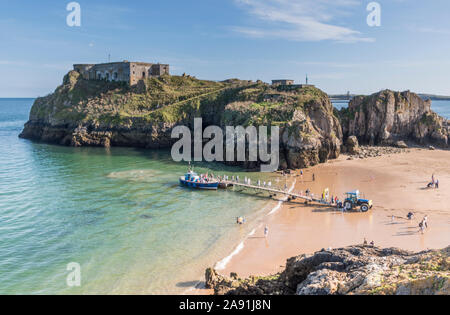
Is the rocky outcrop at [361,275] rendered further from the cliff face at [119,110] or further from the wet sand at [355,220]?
the cliff face at [119,110]

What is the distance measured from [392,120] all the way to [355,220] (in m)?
40.4

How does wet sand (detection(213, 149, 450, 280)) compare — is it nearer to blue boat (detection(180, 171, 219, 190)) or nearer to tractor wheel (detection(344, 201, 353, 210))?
tractor wheel (detection(344, 201, 353, 210))

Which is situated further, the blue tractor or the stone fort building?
the stone fort building

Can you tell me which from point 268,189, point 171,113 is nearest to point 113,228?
point 268,189

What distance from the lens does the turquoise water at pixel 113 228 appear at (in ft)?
59.2

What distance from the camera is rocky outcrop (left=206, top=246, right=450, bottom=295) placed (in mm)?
7782

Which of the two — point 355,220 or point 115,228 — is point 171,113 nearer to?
point 115,228

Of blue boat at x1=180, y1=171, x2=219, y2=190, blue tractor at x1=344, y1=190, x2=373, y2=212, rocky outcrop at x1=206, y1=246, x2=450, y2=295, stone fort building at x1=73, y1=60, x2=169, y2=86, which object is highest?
stone fort building at x1=73, y1=60, x2=169, y2=86

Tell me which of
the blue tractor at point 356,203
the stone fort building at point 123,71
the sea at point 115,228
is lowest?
the sea at point 115,228

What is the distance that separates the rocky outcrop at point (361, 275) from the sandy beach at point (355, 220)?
5.67 metres

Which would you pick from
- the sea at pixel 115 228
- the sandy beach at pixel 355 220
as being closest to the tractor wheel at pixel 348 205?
the sandy beach at pixel 355 220

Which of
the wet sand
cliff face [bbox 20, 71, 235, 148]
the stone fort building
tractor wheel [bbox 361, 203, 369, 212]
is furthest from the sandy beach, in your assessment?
the stone fort building

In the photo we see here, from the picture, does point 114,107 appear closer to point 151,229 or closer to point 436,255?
point 151,229

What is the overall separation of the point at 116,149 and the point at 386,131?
51.5m
